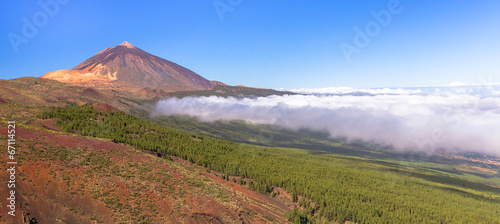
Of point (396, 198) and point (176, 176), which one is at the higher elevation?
point (176, 176)

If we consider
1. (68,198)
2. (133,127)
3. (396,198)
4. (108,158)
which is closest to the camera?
(68,198)

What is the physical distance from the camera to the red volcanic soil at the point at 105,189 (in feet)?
120

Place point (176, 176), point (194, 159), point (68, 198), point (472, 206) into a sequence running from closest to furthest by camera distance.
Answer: point (68, 198)
point (176, 176)
point (194, 159)
point (472, 206)

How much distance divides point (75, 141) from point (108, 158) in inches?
353

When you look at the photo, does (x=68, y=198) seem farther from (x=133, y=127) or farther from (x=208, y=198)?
(x=133, y=127)

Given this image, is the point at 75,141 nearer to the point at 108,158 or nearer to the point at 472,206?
the point at 108,158

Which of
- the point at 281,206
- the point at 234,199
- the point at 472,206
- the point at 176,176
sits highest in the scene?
the point at 176,176

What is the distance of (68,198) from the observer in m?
38.6

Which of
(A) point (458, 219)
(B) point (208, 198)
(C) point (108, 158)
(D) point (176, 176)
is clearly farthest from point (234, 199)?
(A) point (458, 219)

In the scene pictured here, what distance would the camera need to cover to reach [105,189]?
4419 cm

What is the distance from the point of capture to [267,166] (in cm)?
11888

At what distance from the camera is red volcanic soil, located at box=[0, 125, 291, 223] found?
36.5m

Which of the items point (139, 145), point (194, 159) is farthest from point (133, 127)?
point (194, 159)

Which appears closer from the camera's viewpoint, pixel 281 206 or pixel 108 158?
pixel 108 158
